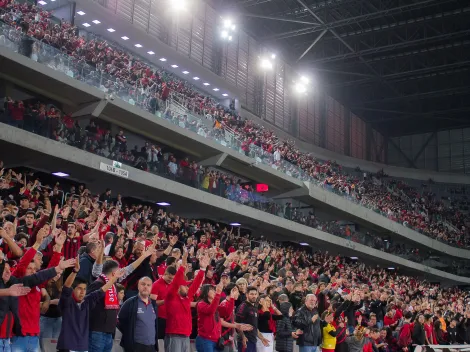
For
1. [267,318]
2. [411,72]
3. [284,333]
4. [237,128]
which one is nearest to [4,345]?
[267,318]

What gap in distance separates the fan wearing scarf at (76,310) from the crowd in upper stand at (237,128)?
43.5ft

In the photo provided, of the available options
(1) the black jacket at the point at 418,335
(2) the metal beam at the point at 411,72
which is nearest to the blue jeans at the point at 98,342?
(1) the black jacket at the point at 418,335

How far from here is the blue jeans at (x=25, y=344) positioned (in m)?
6.43

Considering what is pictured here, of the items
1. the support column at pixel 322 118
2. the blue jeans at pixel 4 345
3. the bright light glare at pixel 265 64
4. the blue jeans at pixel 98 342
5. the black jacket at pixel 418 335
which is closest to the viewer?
the blue jeans at pixel 4 345

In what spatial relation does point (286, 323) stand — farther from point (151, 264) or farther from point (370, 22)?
point (370, 22)

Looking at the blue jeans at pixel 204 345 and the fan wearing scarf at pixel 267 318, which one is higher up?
the fan wearing scarf at pixel 267 318

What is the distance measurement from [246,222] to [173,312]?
21.0 m

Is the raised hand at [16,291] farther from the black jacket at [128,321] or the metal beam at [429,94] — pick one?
the metal beam at [429,94]

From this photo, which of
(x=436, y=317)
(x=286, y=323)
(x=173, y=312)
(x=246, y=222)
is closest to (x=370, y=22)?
(x=246, y=222)

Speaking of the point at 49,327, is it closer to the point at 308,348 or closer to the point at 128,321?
the point at 128,321

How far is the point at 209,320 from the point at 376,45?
105 ft

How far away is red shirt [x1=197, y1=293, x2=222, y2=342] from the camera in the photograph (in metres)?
8.60

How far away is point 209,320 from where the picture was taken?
28.4ft

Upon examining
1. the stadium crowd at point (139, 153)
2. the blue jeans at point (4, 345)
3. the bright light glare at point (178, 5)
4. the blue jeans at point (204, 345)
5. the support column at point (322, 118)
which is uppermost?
the bright light glare at point (178, 5)
